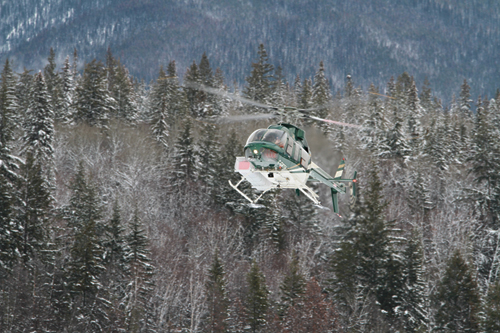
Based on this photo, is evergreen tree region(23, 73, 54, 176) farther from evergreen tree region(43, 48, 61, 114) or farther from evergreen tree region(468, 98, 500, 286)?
evergreen tree region(468, 98, 500, 286)

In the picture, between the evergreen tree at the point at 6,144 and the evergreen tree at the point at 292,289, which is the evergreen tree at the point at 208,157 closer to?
the evergreen tree at the point at 6,144

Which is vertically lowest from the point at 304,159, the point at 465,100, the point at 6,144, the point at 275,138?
the point at 465,100

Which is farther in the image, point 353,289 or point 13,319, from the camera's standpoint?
point 353,289

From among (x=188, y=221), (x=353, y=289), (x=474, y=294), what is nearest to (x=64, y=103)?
(x=188, y=221)

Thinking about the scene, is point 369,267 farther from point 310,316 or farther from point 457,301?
point 310,316

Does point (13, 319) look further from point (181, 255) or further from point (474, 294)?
point (474, 294)

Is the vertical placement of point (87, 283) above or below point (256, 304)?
above

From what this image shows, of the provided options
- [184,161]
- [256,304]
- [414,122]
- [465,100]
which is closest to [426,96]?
[465,100]

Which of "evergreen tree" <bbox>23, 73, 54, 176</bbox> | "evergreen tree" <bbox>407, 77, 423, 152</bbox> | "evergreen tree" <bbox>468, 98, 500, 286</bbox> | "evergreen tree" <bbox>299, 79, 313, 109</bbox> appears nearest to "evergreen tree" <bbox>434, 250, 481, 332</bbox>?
"evergreen tree" <bbox>468, 98, 500, 286</bbox>
